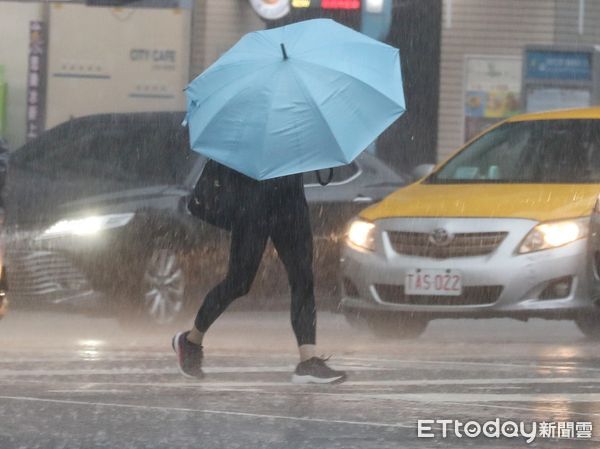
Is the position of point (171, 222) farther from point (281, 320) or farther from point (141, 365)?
point (141, 365)

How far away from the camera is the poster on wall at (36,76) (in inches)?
645

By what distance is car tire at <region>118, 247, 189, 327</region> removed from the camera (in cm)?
1120

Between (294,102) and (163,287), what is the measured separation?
379 centimetres

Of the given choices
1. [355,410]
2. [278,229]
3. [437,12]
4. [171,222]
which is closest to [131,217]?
[171,222]

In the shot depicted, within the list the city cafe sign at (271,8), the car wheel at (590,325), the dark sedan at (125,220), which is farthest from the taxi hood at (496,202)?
the city cafe sign at (271,8)

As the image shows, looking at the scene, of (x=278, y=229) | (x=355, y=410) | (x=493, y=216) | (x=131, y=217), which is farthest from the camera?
(x=131, y=217)

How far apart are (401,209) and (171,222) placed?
5.65 ft

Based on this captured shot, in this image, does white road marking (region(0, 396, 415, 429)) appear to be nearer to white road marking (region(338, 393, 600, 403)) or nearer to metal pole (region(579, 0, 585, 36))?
white road marking (region(338, 393, 600, 403))

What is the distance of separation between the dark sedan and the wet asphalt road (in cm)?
31

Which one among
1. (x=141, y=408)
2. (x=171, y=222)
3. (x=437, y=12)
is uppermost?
(x=437, y=12)

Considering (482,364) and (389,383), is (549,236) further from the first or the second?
(389,383)

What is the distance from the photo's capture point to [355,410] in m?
7.36

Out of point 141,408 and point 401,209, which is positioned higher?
point 401,209
